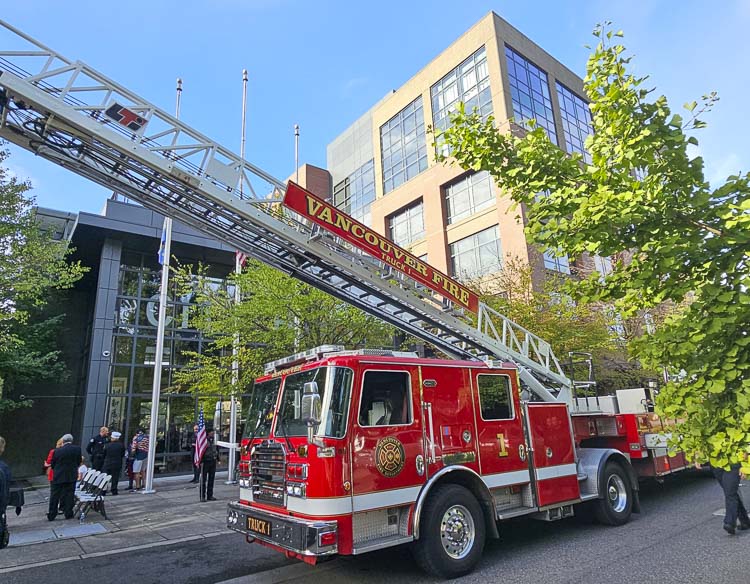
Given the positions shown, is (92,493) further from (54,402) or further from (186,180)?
(54,402)

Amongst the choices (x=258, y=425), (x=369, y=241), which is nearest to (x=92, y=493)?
(x=258, y=425)

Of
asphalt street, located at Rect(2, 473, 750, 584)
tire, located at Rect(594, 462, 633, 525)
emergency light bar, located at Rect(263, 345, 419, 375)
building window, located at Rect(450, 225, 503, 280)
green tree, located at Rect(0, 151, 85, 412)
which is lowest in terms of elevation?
asphalt street, located at Rect(2, 473, 750, 584)

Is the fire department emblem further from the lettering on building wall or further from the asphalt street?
the lettering on building wall

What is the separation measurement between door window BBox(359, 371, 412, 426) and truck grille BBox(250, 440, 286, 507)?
3.41ft

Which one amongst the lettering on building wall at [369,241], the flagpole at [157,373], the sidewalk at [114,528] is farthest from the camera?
the flagpole at [157,373]

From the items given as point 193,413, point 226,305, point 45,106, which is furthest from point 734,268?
point 193,413

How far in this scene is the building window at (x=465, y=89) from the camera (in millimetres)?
27422

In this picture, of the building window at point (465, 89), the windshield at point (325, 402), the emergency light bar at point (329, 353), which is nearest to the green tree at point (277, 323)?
the emergency light bar at point (329, 353)

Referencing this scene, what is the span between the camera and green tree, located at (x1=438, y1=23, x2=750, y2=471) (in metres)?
3.43

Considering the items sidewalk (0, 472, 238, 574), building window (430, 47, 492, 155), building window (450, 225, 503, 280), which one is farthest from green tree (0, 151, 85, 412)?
building window (430, 47, 492, 155)

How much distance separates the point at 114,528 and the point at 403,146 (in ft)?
96.6

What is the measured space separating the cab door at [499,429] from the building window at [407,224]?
978 inches

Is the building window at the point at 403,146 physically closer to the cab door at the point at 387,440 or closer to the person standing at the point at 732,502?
the person standing at the point at 732,502

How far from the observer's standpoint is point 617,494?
7.69m
